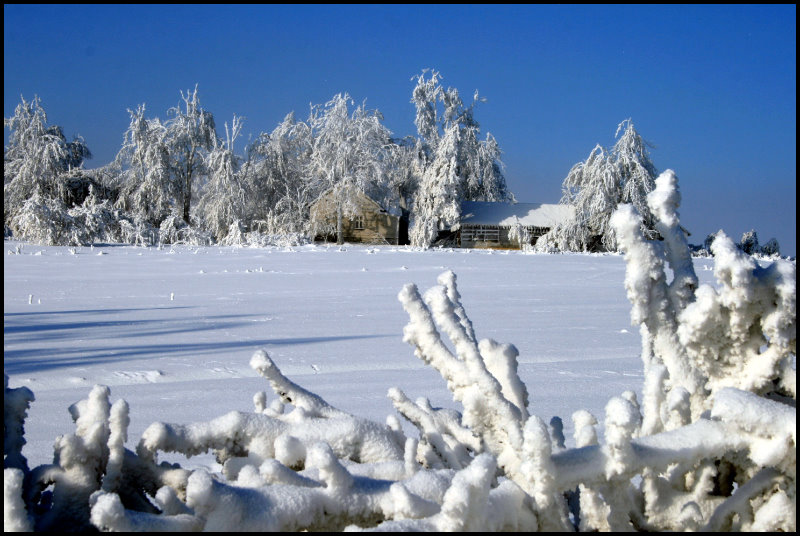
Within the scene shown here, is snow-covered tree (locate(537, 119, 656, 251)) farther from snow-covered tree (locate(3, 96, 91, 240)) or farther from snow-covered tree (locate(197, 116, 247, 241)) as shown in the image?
snow-covered tree (locate(3, 96, 91, 240))

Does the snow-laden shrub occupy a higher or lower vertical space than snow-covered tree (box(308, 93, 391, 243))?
lower

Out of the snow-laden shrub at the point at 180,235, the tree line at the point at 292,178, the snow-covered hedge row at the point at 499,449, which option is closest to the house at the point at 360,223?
the tree line at the point at 292,178

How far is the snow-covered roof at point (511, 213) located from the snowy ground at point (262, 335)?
2446cm

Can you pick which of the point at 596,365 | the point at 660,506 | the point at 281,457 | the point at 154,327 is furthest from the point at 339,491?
the point at 154,327

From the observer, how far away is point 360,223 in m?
42.0

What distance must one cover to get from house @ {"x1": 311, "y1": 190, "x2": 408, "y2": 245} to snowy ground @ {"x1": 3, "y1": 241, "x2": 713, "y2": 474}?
2467 centimetres

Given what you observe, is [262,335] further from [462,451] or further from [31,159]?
[31,159]

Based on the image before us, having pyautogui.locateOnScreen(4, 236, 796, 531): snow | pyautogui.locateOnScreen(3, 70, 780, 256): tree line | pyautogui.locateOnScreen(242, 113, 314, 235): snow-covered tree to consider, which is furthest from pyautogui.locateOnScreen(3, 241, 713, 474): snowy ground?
pyautogui.locateOnScreen(242, 113, 314, 235): snow-covered tree

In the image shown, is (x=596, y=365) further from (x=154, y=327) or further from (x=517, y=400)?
(x=154, y=327)

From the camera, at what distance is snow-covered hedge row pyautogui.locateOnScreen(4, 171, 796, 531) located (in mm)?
868

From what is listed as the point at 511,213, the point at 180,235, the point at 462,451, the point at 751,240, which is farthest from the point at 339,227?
the point at 462,451

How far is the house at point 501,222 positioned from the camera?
40.4 meters

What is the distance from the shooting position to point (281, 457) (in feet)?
3.46

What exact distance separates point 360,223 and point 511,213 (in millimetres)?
9301
